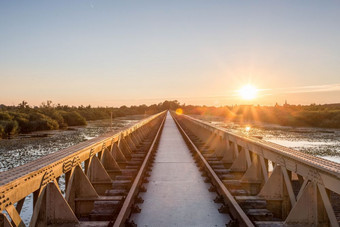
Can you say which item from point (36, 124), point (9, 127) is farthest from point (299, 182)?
point (36, 124)

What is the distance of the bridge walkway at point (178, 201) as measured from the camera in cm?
501

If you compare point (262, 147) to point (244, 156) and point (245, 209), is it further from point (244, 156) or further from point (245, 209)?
point (244, 156)

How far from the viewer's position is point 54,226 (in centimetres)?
432

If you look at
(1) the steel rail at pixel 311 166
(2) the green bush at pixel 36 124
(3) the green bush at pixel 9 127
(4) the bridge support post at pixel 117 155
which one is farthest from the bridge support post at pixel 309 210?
(2) the green bush at pixel 36 124

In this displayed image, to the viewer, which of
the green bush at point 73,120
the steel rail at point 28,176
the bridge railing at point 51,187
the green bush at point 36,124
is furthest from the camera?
the green bush at point 73,120

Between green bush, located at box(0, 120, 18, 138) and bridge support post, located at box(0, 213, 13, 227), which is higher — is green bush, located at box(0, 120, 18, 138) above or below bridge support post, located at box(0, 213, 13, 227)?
below

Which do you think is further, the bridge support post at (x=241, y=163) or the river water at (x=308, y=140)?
the river water at (x=308, y=140)

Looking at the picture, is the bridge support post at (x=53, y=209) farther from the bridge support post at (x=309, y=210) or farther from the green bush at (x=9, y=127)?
the green bush at (x=9, y=127)

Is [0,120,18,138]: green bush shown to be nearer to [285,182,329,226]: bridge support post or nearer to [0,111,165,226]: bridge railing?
[0,111,165,226]: bridge railing

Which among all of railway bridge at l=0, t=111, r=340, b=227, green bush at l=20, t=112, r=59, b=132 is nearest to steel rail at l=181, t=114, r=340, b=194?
railway bridge at l=0, t=111, r=340, b=227

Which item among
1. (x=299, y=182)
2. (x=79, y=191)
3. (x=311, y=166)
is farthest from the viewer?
(x=79, y=191)

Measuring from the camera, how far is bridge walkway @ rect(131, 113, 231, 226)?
501 cm

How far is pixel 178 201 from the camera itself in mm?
6016

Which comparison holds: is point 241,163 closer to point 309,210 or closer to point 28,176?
point 309,210
